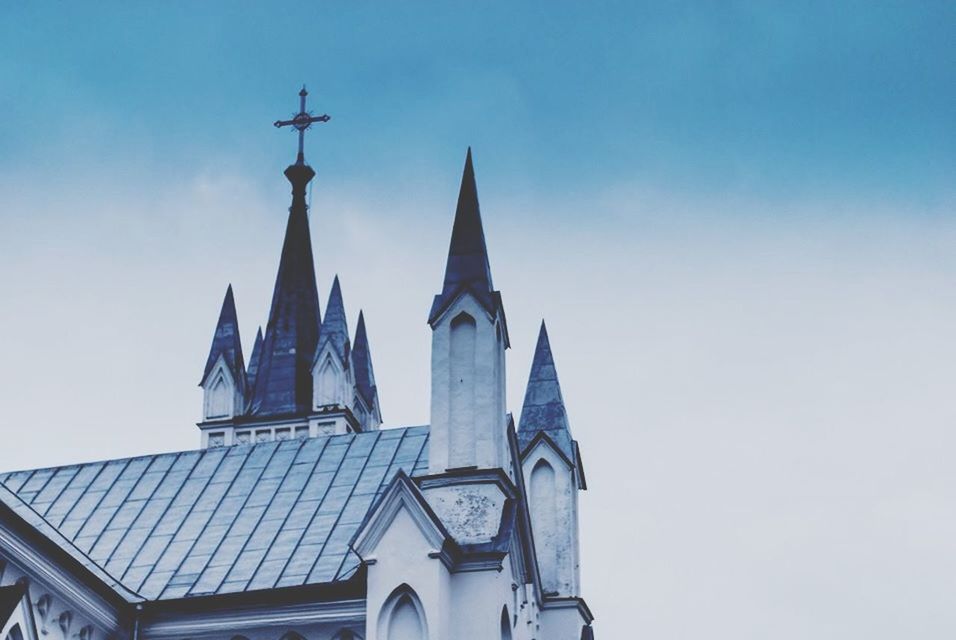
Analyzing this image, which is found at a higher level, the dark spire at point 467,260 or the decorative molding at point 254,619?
the dark spire at point 467,260

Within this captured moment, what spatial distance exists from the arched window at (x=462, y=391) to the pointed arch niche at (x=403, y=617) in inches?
78.4

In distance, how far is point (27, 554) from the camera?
55.4 feet

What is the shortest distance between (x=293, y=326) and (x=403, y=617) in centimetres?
3058

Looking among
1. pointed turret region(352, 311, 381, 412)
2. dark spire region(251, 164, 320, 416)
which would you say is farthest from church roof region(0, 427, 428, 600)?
pointed turret region(352, 311, 381, 412)

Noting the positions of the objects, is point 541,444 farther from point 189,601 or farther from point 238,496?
point 189,601

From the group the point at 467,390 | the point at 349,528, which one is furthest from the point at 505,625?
the point at 467,390

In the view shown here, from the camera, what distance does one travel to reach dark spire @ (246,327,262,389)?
45828 millimetres

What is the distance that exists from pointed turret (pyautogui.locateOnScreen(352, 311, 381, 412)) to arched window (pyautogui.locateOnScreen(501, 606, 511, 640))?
2828 cm

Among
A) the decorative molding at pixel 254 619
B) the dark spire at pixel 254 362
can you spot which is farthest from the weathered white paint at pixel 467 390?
the dark spire at pixel 254 362

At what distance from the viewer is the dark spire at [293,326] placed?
4494 centimetres

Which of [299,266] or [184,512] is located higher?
[299,266]

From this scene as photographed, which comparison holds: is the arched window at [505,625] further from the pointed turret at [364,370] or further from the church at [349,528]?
the pointed turret at [364,370]

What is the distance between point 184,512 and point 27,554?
5.25 metres

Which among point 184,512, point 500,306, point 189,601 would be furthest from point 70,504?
point 500,306
